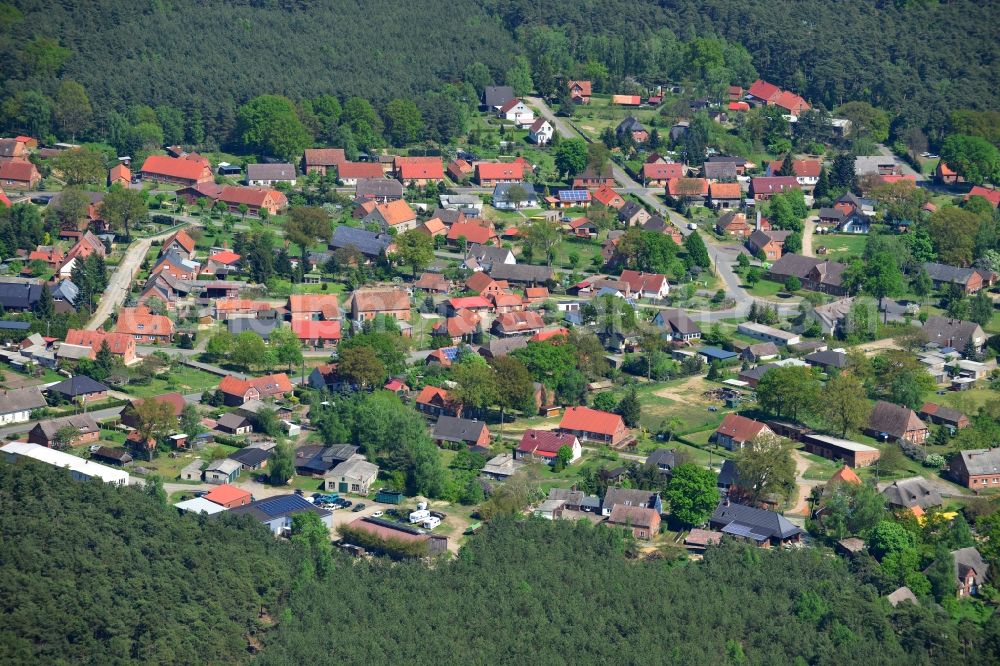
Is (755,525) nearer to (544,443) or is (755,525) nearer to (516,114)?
(544,443)

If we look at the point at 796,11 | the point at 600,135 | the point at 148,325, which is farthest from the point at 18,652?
the point at 796,11

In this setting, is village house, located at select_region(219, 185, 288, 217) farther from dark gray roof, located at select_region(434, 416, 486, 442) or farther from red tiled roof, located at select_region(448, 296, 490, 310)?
dark gray roof, located at select_region(434, 416, 486, 442)

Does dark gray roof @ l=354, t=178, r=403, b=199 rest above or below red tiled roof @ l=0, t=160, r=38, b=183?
below

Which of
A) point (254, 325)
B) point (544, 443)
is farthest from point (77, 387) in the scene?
point (544, 443)

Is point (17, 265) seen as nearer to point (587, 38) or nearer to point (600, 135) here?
point (600, 135)

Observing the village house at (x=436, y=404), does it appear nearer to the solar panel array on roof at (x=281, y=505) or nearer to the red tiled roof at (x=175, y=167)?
the solar panel array on roof at (x=281, y=505)

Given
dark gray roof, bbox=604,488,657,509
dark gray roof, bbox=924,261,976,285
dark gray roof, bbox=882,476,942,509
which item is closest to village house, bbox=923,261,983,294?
dark gray roof, bbox=924,261,976,285
